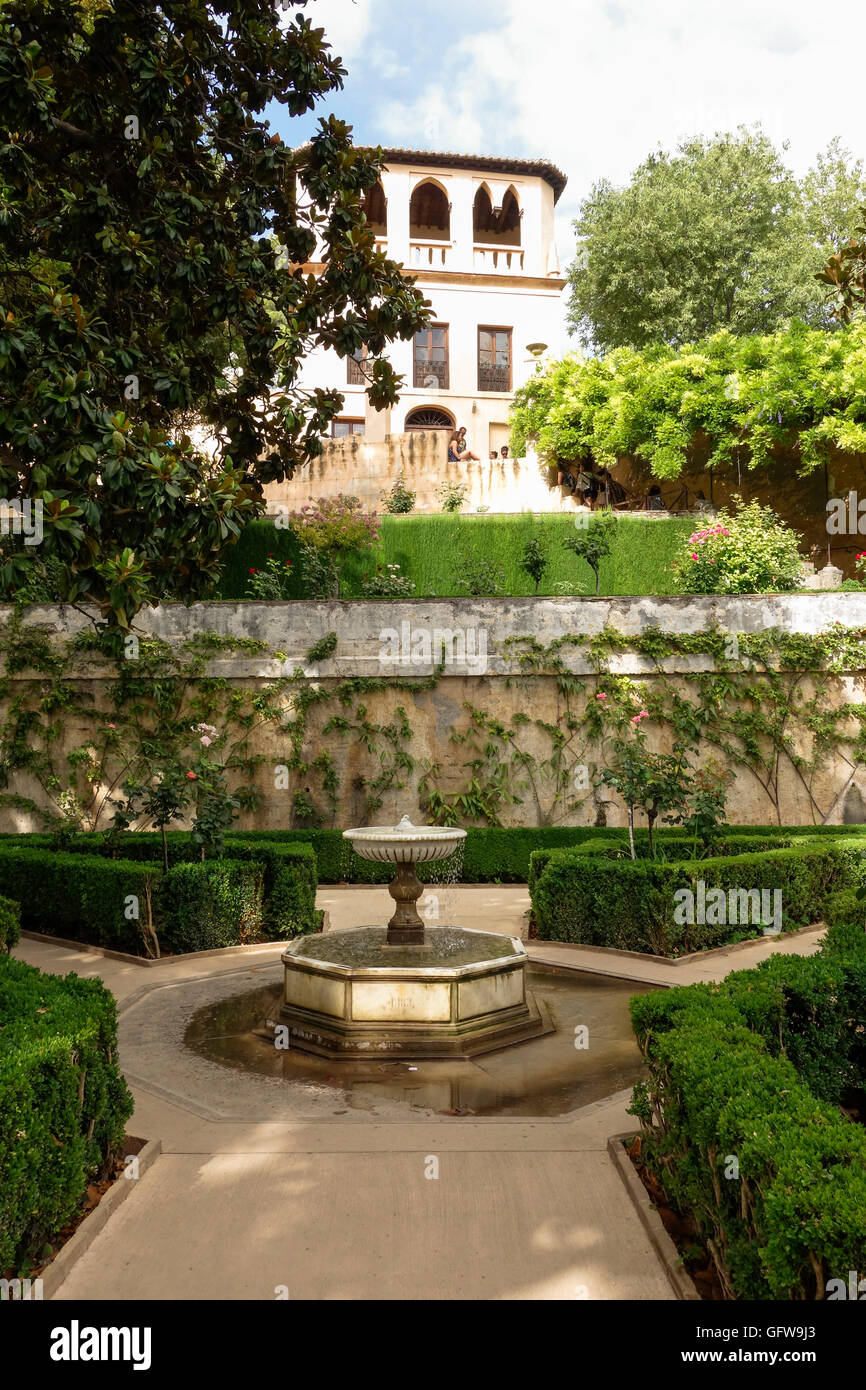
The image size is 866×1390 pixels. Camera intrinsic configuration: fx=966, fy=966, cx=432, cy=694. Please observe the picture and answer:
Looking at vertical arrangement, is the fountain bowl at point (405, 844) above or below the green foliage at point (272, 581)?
below

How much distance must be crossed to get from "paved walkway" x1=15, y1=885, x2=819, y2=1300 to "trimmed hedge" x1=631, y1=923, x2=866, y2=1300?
1.29 feet

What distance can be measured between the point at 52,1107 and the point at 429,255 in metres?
28.6

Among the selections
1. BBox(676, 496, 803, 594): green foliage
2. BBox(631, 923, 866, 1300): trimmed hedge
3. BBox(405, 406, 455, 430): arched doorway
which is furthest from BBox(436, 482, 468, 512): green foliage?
BBox(631, 923, 866, 1300): trimmed hedge

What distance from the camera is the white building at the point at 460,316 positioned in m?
28.0

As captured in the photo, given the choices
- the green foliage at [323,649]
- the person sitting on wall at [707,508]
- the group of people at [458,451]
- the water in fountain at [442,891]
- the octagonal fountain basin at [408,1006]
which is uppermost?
the group of people at [458,451]

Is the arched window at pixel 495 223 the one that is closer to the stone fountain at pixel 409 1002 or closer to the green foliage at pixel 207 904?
the green foliage at pixel 207 904

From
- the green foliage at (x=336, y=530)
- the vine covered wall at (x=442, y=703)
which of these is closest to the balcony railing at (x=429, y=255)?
the green foliage at (x=336, y=530)

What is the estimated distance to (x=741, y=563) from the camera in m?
15.5

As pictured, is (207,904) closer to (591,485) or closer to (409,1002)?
(409,1002)

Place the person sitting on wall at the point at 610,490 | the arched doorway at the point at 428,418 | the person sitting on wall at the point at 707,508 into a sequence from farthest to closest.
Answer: the arched doorway at the point at 428,418 → the person sitting on wall at the point at 610,490 → the person sitting on wall at the point at 707,508

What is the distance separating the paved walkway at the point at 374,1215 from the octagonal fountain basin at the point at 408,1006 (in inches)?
45.4

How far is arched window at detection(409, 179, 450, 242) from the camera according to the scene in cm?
3016
